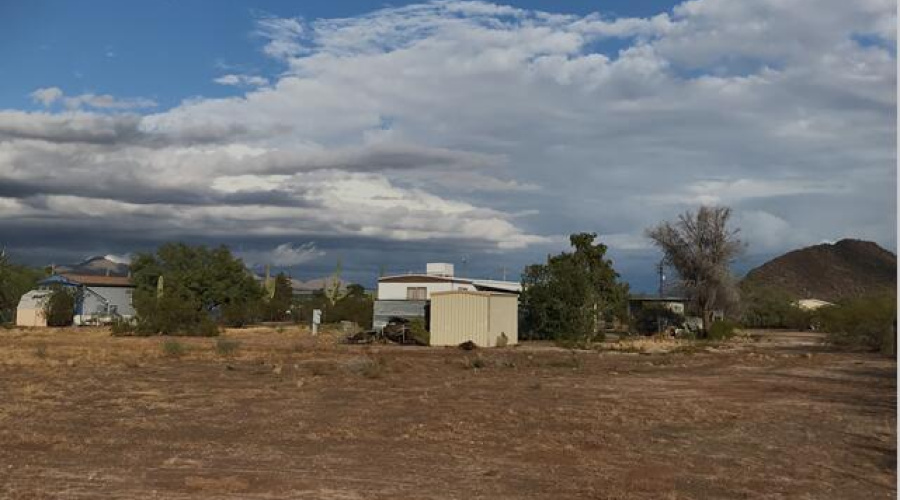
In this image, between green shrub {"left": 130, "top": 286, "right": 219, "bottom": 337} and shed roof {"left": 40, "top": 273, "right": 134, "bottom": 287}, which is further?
shed roof {"left": 40, "top": 273, "right": 134, "bottom": 287}

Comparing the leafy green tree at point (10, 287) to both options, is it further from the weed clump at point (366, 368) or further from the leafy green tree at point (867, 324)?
the leafy green tree at point (867, 324)

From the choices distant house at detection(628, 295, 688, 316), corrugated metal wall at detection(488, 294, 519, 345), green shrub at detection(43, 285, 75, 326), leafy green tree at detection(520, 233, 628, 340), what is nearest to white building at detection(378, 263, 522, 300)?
distant house at detection(628, 295, 688, 316)

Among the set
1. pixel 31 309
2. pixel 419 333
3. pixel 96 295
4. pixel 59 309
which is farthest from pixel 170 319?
pixel 96 295

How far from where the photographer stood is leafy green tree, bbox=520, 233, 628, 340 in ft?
160

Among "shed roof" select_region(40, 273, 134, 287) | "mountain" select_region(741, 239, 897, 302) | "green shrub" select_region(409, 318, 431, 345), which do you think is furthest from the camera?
"mountain" select_region(741, 239, 897, 302)

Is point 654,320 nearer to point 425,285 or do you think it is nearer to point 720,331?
point 720,331

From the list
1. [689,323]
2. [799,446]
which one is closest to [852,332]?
[689,323]

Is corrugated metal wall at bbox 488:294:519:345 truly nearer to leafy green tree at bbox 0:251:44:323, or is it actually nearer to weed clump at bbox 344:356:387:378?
weed clump at bbox 344:356:387:378

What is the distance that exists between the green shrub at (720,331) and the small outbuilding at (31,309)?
183 feet

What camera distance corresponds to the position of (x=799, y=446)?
1305 cm

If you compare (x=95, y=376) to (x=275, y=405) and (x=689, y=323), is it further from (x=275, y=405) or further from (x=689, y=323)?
(x=689, y=323)

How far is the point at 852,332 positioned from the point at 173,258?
246ft

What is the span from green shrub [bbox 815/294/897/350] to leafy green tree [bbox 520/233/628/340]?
12.8 metres

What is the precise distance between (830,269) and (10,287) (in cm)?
12094
